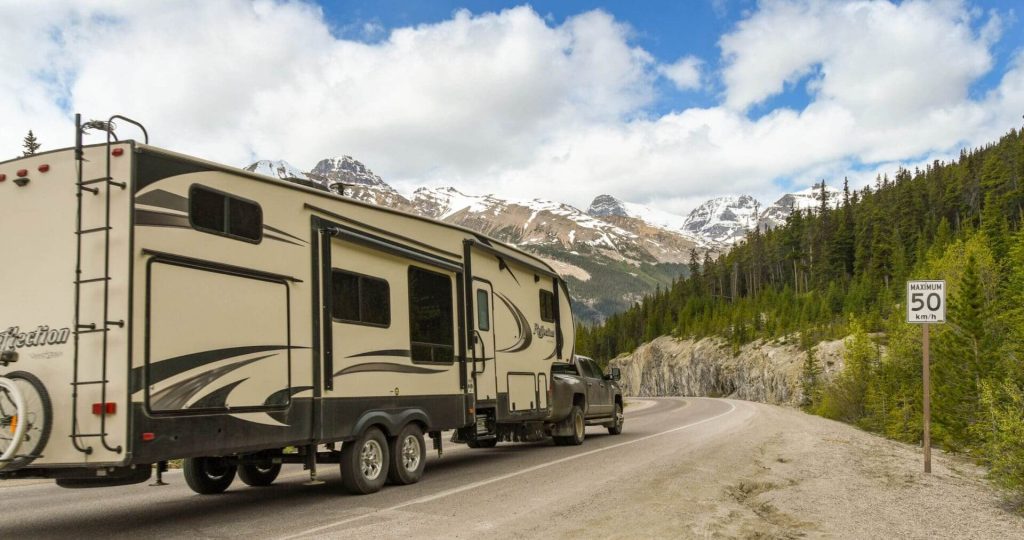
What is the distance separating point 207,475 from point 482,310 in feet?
15.8

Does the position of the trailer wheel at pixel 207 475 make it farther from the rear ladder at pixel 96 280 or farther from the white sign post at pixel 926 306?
the white sign post at pixel 926 306

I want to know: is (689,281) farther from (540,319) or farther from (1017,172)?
(540,319)

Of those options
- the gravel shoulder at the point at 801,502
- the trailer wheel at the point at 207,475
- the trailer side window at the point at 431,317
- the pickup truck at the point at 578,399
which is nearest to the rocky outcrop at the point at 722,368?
the pickup truck at the point at 578,399

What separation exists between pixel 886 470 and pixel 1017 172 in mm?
100119

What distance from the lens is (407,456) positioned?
10.9 meters

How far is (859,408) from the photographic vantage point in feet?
143

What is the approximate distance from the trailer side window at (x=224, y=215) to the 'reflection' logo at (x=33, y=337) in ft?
5.06

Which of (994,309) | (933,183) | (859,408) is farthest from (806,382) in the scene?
(933,183)

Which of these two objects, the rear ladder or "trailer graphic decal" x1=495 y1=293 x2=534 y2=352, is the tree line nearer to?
"trailer graphic decal" x1=495 y1=293 x2=534 y2=352

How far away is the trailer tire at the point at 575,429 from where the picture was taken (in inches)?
674

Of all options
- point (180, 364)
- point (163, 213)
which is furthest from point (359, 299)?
point (163, 213)

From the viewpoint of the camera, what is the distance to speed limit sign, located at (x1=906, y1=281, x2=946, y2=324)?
11836mm

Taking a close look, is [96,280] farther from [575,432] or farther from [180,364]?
[575,432]

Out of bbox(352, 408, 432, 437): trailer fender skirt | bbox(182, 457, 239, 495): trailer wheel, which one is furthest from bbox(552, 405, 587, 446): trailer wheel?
bbox(182, 457, 239, 495): trailer wheel
